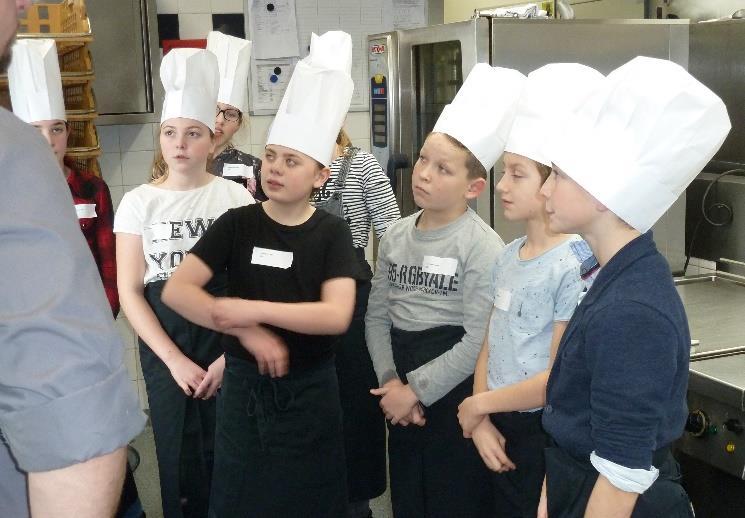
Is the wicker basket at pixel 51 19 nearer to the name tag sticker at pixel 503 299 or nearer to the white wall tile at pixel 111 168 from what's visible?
the white wall tile at pixel 111 168

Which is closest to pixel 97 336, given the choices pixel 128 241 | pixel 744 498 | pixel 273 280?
pixel 273 280

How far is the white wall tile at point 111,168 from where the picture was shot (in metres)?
3.27

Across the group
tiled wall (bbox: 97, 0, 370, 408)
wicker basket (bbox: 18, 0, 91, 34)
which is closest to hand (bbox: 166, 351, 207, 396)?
wicker basket (bbox: 18, 0, 91, 34)

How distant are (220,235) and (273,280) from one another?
0.48 ft

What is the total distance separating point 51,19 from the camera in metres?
2.78

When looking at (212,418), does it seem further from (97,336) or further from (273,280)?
(97,336)

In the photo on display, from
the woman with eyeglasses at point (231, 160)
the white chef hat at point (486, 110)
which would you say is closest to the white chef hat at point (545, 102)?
the white chef hat at point (486, 110)

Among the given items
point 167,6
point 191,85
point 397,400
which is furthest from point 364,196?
point 167,6

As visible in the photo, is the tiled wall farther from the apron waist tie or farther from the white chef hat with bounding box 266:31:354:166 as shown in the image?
the apron waist tie

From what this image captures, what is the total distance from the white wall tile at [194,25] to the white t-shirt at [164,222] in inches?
57.9

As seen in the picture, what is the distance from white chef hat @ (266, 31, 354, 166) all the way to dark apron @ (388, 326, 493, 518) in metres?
0.47

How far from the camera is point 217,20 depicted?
331 centimetres

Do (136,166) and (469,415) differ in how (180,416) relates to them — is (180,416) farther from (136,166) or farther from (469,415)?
(136,166)

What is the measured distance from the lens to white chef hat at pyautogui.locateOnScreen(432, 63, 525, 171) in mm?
1767
